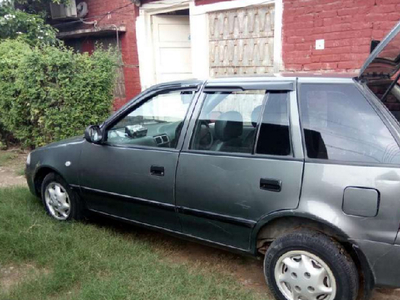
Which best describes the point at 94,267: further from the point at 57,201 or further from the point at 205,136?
the point at 205,136

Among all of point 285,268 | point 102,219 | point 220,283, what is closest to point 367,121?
point 285,268

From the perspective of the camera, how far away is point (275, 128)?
2.67m

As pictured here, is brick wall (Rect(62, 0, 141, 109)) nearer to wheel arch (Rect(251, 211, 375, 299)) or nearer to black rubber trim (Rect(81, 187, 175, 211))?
black rubber trim (Rect(81, 187, 175, 211))

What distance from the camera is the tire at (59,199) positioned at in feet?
12.6

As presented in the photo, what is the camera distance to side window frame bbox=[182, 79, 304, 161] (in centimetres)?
255

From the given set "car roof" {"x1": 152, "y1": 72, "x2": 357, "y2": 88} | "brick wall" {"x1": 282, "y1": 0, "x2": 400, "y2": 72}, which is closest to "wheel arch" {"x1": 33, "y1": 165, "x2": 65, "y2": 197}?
"car roof" {"x1": 152, "y1": 72, "x2": 357, "y2": 88}

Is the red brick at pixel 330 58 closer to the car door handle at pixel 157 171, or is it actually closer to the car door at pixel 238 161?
the car door at pixel 238 161

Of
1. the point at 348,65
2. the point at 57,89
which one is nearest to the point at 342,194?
the point at 348,65

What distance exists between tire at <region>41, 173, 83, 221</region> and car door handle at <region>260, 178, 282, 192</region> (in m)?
2.07

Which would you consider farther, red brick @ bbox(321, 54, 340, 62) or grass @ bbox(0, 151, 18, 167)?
grass @ bbox(0, 151, 18, 167)

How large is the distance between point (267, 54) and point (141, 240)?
4282 millimetres

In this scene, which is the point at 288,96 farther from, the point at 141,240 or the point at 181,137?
the point at 141,240

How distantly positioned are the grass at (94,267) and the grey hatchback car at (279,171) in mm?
301

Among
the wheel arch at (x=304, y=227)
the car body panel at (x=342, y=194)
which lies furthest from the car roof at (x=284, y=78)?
the wheel arch at (x=304, y=227)
